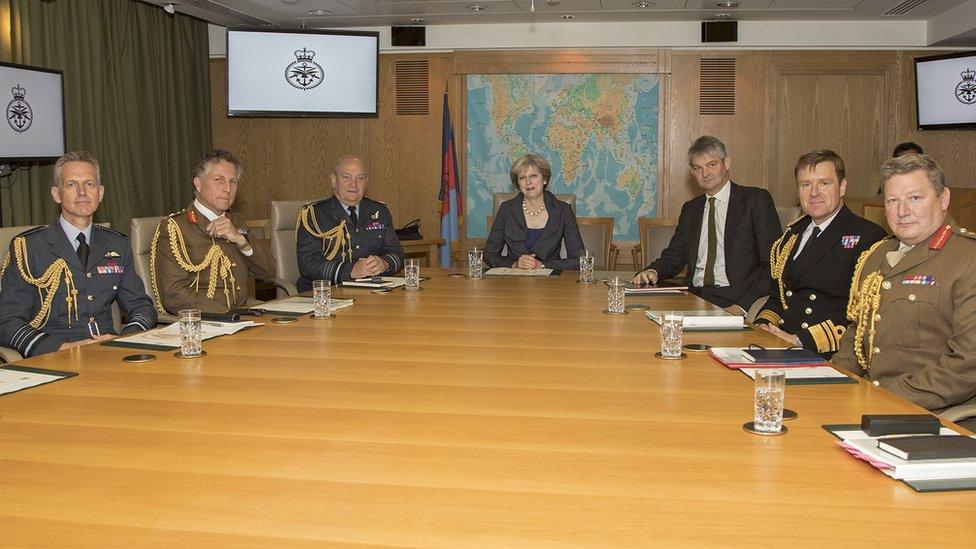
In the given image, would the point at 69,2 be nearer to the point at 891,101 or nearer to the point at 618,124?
the point at 618,124

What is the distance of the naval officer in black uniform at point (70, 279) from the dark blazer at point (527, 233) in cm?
237

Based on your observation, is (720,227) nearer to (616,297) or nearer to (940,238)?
(616,297)

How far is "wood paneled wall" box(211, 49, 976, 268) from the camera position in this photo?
789 cm

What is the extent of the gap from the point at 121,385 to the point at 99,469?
66 centimetres

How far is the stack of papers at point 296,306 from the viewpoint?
131 inches

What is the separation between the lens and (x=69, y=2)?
636cm

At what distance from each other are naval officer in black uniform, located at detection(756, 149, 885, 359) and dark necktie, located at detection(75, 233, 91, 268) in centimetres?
273

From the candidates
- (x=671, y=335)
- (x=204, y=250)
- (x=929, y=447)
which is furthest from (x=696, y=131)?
(x=929, y=447)

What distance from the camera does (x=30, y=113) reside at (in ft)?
18.5

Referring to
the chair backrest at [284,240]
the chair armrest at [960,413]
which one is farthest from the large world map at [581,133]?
the chair armrest at [960,413]

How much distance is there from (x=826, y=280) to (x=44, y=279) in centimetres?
308

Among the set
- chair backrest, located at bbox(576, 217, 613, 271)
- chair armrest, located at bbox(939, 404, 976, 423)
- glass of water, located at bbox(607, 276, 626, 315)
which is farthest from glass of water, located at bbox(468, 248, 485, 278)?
chair armrest, located at bbox(939, 404, 976, 423)

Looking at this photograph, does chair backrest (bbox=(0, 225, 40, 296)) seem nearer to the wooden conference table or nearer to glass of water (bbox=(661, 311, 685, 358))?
the wooden conference table

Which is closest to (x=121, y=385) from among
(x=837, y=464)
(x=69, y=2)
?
(x=837, y=464)
